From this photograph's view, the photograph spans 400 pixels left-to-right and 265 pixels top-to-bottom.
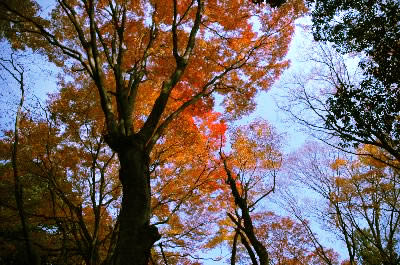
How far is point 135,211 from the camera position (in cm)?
385

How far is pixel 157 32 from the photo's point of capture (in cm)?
810

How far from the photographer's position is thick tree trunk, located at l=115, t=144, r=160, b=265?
3574 mm

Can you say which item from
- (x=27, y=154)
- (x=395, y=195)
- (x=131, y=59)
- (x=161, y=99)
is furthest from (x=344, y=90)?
(x=27, y=154)

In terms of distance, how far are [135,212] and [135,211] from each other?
0.04 ft

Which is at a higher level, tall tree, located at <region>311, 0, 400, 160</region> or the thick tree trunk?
tall tree, located at <region>311, 0, 400, 160</region>

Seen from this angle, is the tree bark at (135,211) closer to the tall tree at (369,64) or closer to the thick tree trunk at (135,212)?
the thick tree trunk at (135,212)

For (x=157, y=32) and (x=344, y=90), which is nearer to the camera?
(x=344, y=90)

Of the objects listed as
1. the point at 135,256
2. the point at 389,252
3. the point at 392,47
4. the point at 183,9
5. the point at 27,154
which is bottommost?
the point at 135,256

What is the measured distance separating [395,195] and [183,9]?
40.0ft

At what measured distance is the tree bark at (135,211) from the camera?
11.7 ft

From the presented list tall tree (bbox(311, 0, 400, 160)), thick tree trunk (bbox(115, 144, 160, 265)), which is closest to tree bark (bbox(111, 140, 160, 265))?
thick tree trunk (bbox(115, 144, 160, 265))

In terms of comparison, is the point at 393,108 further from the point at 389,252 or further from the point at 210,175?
the point at 389,252

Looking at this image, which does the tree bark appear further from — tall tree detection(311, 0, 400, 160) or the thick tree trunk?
tall tree detection(311, 0, 400, 160)

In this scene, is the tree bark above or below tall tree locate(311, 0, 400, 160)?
below
